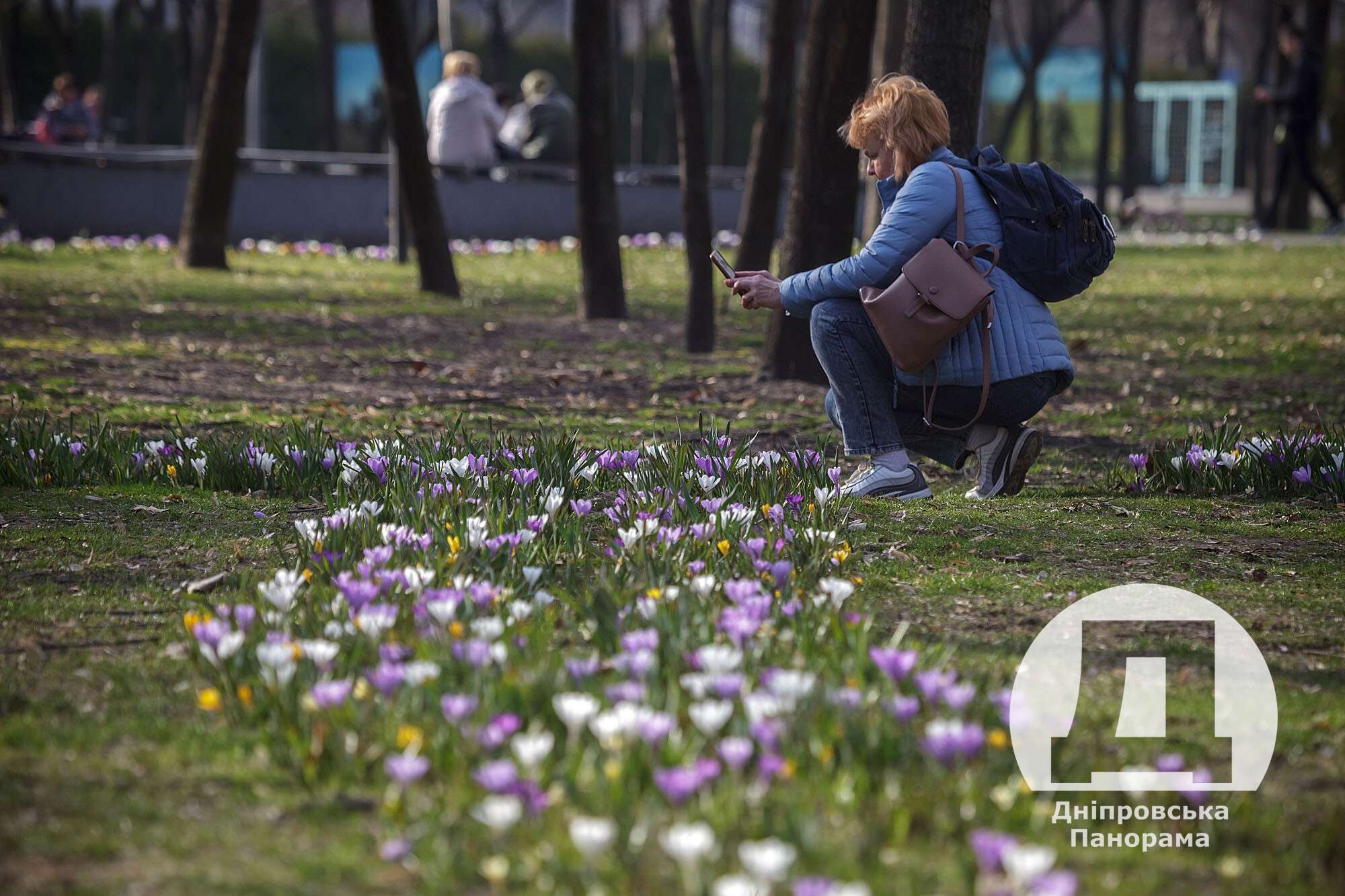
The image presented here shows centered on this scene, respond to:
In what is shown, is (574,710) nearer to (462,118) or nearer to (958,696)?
(958,696)

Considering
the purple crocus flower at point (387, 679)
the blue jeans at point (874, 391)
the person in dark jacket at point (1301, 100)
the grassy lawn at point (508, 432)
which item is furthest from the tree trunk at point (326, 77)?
the purple crocus flower at point (387, 679)

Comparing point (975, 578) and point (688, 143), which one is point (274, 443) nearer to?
point (975, 578)

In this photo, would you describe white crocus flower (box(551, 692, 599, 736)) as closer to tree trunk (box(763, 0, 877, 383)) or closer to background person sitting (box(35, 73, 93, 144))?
tree trunk (box(763, 0, 877, 383))

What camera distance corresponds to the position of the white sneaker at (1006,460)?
530 centimetres

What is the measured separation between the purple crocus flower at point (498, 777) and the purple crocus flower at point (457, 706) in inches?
6.7

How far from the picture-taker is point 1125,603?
3971 mm

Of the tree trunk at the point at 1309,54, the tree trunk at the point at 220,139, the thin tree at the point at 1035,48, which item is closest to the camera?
the tree trunk at the point at 220,139

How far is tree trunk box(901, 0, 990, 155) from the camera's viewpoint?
6363 millimetres

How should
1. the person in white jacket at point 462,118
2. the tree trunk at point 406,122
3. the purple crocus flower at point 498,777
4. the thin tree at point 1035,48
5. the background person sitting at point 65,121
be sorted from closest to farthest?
the purple crocus flower at point 498,777
the tree trunk at point 406,122
the person in white jacket at point 462,118
the background person sitting at point 65,121
the thin tree at point 1035,48

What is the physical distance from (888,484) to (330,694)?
2.85 m

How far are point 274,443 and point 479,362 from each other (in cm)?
401

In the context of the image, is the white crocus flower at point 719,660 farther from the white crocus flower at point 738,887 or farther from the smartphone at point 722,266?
the smartphone at point 722,266

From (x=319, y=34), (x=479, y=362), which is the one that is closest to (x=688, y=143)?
(x=479, y=362)

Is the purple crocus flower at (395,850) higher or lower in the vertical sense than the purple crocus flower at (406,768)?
lower
